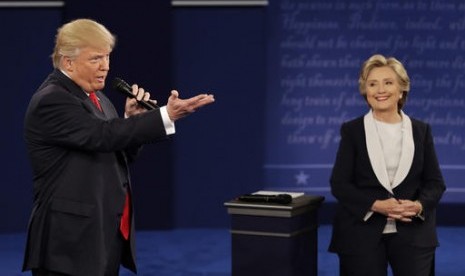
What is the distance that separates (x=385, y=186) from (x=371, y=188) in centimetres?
7

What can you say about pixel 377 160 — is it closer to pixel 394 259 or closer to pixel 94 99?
pixel 394 259

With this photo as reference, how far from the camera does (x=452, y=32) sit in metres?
6.43

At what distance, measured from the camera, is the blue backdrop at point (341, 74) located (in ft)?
21.1

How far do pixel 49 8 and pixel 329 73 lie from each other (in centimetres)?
235

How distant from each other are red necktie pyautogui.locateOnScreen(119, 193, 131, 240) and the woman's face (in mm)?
1159

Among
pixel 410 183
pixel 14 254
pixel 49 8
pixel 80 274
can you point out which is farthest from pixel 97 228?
pixel 49 8

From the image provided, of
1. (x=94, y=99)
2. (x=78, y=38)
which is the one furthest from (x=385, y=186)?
(x=78, y=38)

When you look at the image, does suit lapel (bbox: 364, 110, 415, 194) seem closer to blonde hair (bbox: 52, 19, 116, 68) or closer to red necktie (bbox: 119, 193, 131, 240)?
red necktie (bbox: 119, 193, 131, 240)

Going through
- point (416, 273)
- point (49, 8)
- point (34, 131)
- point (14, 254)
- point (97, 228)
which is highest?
point (49, 8)

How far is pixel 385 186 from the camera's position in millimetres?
3238

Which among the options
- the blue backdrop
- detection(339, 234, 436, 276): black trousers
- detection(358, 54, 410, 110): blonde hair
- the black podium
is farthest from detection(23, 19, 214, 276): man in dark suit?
the blue backdrop

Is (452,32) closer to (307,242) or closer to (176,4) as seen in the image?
(176,4)

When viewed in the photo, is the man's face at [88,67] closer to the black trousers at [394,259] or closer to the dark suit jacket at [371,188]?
the dark suit jacket at [371,188]

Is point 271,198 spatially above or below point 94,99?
below
